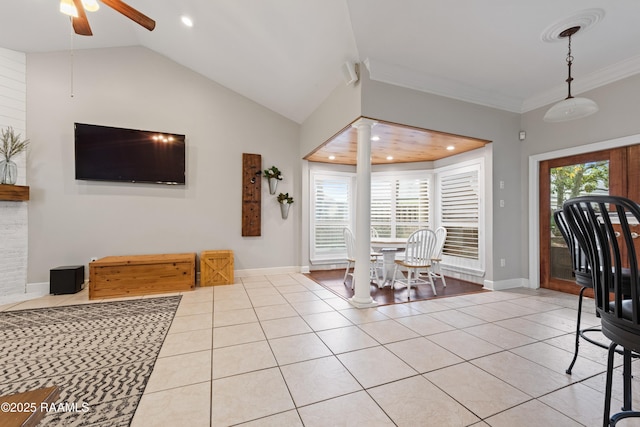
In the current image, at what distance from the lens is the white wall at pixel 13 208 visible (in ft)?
11.5

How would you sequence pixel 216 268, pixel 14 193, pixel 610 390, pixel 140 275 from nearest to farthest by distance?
pixel 610 390, pixel 14 193, pixel 140 275, pixel 216 268

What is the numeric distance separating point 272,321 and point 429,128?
10.2 ft

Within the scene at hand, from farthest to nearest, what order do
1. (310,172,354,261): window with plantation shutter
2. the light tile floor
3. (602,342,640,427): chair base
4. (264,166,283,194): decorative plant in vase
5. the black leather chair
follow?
(310,172,354,261): window with plantation shutter < (264,166,283,194): decorative plant in vase < the light tile floor < (602,342,640,427): chair base < the black leather chair

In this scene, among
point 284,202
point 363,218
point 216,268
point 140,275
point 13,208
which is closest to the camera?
point 363,218

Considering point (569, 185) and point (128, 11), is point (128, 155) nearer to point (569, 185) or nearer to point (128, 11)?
point (128, 11)

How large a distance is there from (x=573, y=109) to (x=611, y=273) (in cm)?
191

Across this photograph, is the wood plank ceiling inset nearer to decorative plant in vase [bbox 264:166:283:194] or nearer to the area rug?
decorative plant in vase [bbox 264:166:283:194]

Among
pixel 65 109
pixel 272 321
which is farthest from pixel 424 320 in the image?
pixel 65 109

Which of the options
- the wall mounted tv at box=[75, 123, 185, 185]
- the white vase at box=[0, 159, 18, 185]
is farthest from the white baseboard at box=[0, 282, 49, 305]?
the wall mounted tv at box=[75, 123, 185, 185]

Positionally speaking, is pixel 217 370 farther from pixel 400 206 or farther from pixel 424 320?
pixel 400 206

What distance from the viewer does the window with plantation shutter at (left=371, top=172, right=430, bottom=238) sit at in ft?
18.3

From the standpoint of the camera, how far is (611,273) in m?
1.31

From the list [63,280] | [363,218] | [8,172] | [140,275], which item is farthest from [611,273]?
[8,172]

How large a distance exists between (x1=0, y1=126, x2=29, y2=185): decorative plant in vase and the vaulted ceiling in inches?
48.4
